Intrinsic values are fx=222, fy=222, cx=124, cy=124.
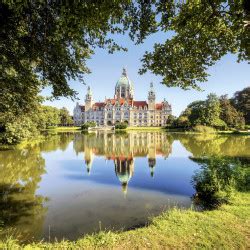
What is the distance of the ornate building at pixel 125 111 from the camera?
119 meters

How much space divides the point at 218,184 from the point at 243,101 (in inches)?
2924

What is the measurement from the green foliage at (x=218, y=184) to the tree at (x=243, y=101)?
216 feet

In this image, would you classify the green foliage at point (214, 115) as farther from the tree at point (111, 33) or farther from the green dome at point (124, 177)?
the tree at point (111, 33)

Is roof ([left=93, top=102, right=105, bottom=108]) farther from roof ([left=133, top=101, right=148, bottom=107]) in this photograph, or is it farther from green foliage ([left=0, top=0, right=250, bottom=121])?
green foliage ([left=0, top=0, right=250, bottom=121])

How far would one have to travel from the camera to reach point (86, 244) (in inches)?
212

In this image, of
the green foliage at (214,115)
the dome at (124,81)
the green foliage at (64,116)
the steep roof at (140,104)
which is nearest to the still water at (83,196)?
the green foliage at (214,115)

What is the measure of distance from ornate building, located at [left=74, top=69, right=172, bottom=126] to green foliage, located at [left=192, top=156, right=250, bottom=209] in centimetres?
10849

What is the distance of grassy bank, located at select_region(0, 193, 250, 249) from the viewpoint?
516cm

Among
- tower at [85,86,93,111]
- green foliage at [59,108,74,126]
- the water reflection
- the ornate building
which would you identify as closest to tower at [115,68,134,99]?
the ornate building

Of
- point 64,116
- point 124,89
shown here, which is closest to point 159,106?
point 124,89

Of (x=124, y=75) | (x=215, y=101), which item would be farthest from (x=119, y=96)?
(x=215, y=101)

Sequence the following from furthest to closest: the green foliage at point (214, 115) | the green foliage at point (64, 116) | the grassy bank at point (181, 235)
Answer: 1. the green foliage at point (64, 116)
2. the green foliage at point (214, 115)
3. the grassy bank at point (181, 235)

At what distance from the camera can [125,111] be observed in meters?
121

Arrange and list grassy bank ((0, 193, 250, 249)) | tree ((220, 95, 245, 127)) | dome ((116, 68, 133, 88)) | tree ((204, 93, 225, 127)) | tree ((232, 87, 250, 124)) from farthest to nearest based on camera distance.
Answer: dome ((116, 68, 133, 88)), tree ((232, 87, 250, 124)), tree ((220, 95, 245, 127)), tree ((204, 93, 225, 127)), grassy bank ((0, 193, 250, 249))
